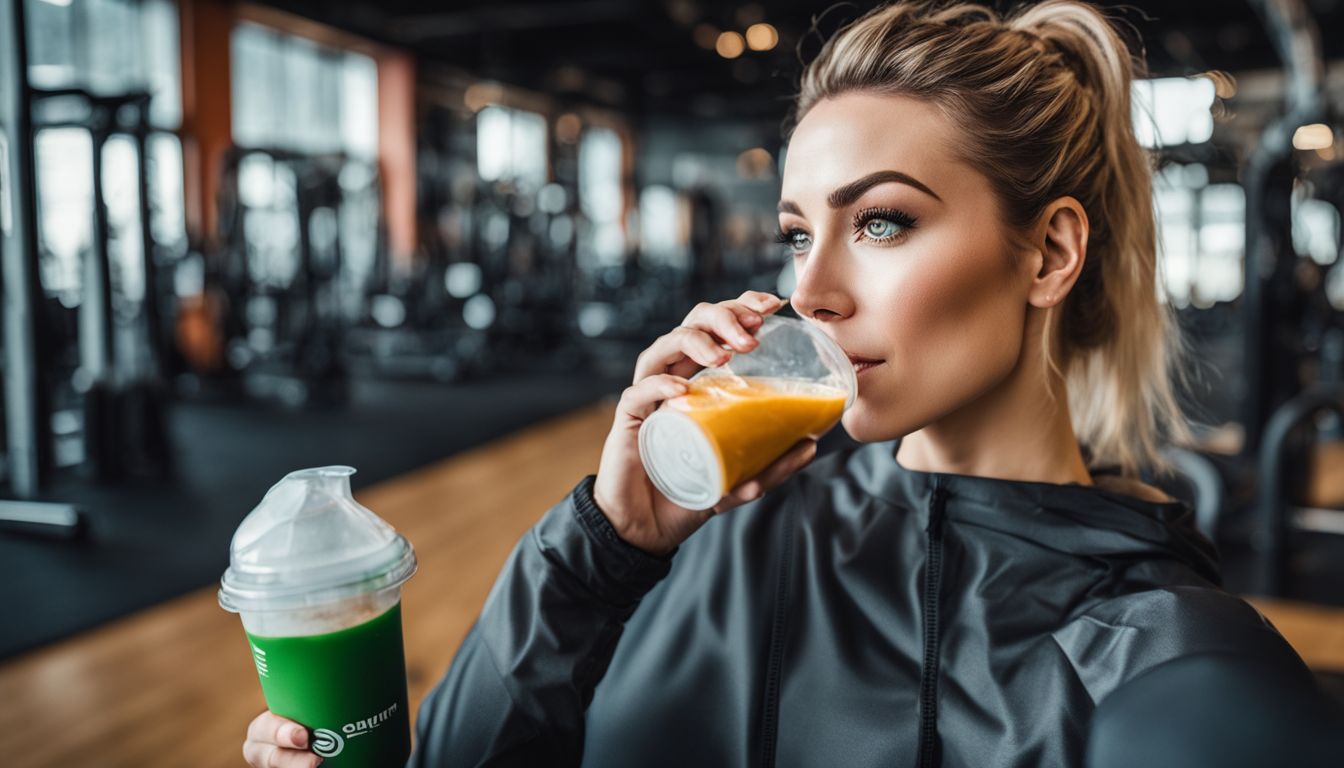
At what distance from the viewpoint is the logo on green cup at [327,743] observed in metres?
0.73

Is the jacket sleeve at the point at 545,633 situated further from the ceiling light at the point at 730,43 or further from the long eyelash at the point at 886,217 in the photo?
the ceiling light at the point at 730,43

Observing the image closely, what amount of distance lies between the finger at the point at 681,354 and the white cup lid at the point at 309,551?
0.27m

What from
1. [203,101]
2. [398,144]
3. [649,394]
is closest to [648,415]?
[649,394]

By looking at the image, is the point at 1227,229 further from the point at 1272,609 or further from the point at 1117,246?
the point at 1117,246

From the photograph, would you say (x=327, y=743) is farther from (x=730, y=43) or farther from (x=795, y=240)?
(x=730, y=43)

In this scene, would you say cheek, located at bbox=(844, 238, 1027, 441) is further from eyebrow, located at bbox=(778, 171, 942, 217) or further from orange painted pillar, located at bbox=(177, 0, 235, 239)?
orange painted pillar, located at bbox=(177, 0, 235, 239)

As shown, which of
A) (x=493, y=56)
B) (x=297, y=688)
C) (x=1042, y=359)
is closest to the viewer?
(x=297, y=688)

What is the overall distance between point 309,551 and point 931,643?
67 centimetres

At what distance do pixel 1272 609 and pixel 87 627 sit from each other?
12.6 feet

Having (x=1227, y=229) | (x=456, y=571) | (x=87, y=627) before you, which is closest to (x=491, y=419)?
(x=456, y=571)

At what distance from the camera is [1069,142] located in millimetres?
1149

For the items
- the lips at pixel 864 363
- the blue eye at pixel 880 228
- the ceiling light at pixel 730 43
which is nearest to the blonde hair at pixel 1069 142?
the blue eye at pixel 880 228

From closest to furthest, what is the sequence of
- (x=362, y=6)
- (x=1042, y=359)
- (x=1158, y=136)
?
(x=1042, y=359) < (x=1158, y=136) < (x=362, y=6)

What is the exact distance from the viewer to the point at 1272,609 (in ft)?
10.5
